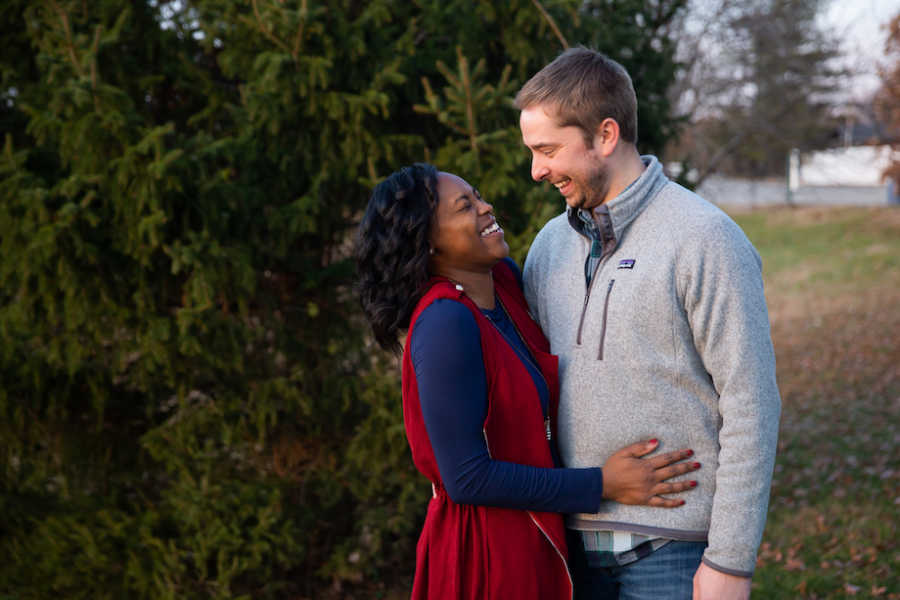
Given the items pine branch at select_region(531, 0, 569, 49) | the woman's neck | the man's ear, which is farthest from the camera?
pine branch at select_region(531, 0, 569, 49)

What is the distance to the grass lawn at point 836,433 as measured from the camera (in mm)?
5117

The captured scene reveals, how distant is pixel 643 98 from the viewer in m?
4.91

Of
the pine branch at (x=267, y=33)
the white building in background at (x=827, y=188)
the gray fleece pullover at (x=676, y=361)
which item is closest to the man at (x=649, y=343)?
the gray fleece pullover at (x=676, y=361)

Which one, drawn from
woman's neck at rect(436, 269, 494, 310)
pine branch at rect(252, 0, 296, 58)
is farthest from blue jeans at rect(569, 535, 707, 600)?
pine branch at rect(252, 0, 296, 58)

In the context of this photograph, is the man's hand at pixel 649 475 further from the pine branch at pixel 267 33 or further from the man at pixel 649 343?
the pine branch at pixel 267 33

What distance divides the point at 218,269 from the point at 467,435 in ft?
7.57

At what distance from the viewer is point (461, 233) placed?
2.19 meters

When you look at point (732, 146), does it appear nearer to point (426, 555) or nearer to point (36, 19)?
point (36, 19)

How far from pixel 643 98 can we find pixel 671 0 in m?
0.99

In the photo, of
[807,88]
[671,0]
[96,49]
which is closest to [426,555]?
[96,49]

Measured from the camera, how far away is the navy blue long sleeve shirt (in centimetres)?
193

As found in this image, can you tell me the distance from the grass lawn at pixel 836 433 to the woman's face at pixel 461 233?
3720mm

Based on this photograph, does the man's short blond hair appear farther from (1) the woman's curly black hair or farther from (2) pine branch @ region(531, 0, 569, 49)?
(2) pine branch @ region(531, 0, 569, 49)

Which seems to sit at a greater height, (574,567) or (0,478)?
(574,567)
